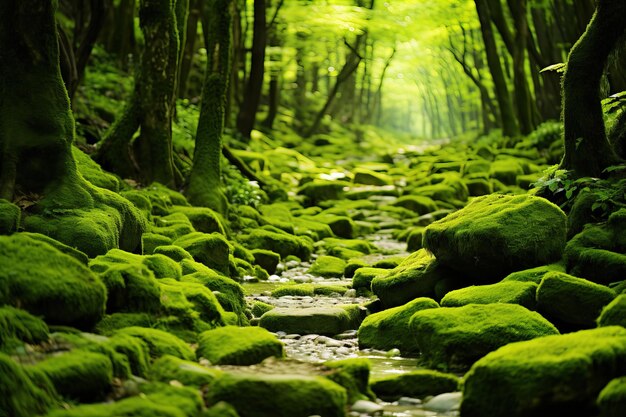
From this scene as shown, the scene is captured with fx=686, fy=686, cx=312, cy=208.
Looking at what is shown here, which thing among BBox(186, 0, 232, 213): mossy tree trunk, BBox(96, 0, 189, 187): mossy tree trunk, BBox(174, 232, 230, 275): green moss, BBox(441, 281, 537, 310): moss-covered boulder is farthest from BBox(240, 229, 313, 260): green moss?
BBox(441, 281, 537, 310): moss-covered boulder

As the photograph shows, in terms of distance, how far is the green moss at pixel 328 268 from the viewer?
36.5 feet

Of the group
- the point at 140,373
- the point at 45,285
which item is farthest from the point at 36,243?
the point at 140,373

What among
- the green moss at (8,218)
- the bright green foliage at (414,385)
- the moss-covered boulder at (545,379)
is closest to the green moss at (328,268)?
the green moss at (8,218)

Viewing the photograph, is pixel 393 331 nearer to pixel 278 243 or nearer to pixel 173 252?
pixel 173 252

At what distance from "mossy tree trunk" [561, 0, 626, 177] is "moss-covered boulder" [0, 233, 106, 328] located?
20.3 ft

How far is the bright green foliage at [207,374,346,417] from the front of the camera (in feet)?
13.6

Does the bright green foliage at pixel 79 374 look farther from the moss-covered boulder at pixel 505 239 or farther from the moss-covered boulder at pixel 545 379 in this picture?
the moss-covered boulder at pixel 505 239

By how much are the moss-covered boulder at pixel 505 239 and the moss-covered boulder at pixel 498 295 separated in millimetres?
545

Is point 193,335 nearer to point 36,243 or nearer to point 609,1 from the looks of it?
point 36,243

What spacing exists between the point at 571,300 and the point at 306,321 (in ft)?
8.35

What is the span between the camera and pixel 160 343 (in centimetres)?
505

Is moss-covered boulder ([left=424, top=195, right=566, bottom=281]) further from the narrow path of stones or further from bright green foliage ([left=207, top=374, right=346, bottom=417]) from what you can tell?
bright green foliage ([left=207, top=374, right=346, bottom=417])

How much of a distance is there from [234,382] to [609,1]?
266 inches

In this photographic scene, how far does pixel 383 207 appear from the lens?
18.6 metres
